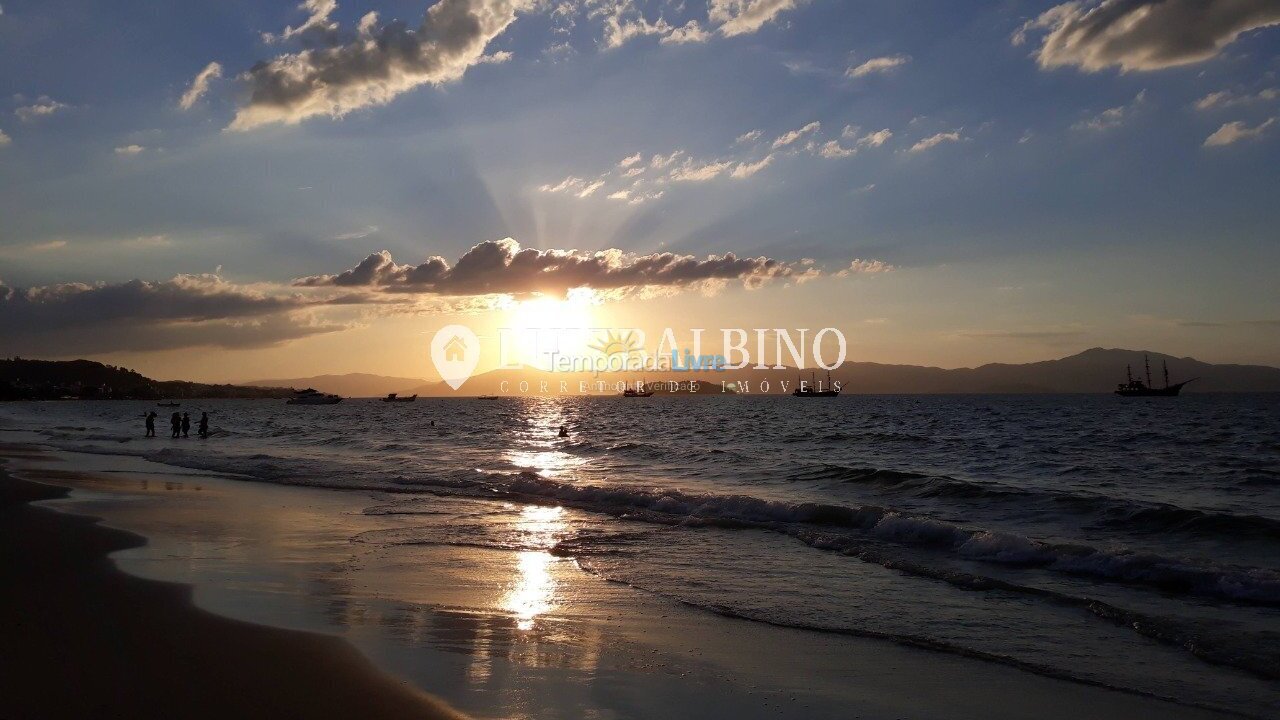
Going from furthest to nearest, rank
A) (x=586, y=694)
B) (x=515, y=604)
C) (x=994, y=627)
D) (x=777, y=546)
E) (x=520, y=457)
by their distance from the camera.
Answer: (x=520, y=457)
(x=777, y=546)
(x=515, y=604)
(x=994, y=627)
(x=586, y=694)

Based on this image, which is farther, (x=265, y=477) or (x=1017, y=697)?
(x=265, y=477)

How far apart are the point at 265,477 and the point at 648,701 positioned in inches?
1062

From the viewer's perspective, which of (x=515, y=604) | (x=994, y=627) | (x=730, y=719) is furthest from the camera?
(x=515, y=604)

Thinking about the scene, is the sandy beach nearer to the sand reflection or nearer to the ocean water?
the sand reflection

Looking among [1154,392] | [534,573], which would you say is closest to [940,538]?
[534,573]

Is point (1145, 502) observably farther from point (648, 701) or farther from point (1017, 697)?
point (648, 701)

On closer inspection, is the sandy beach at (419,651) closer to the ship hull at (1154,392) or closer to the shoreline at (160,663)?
the shoreline at (160,663)

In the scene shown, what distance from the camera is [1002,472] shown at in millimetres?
29922

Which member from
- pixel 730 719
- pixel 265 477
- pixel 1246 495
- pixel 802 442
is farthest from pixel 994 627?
pixel 802 442

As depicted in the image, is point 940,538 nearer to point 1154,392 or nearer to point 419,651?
point 419,651

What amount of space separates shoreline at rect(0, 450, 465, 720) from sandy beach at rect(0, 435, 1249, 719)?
0.03 m

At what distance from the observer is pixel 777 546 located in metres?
15.7

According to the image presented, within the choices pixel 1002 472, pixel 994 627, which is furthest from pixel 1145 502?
pixel 994 627

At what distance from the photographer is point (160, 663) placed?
24.5ft
